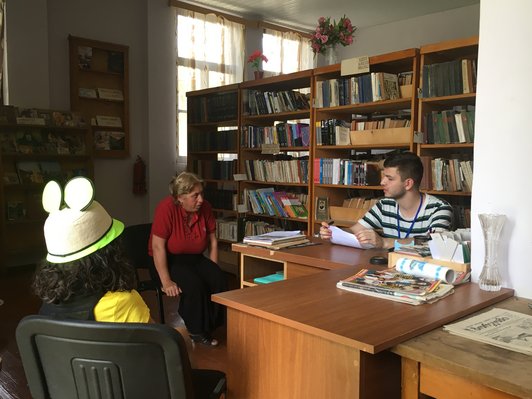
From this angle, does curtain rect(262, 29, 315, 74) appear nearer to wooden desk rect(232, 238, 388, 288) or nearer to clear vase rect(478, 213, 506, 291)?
wooden desk rect(232, 238, 388, 288)

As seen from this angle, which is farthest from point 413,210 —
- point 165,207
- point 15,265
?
point 15,265

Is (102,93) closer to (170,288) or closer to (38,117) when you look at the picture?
(38,117)

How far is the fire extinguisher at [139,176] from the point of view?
6.00 meters

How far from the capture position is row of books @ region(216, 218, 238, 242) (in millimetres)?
5059

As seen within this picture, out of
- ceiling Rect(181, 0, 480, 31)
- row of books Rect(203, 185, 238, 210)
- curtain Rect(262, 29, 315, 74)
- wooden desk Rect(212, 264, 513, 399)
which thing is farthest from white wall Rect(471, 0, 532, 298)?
curtain Rect(262, 29, 315, 74)

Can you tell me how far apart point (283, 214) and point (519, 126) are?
121 inches

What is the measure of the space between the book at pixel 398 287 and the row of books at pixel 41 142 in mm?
4385

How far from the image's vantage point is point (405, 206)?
8.79 ft

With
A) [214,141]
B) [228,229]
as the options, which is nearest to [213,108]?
[214,141]

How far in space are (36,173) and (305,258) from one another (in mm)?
3896

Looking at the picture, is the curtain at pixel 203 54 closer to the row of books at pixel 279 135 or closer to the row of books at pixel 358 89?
the row of books at pixel 279 135

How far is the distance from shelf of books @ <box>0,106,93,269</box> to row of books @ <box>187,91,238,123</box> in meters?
1.20

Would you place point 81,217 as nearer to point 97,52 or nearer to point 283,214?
point 283,214

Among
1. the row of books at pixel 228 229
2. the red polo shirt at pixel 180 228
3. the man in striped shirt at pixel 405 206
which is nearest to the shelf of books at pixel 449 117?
the man in striped shirt at pixel 405 206
